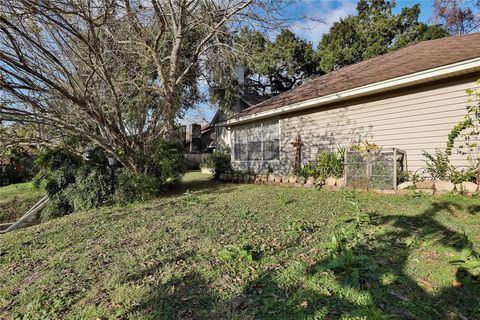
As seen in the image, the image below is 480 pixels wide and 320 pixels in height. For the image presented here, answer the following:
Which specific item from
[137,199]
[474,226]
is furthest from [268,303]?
[137,199]

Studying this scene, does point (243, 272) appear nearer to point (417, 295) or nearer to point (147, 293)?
point (147, 293)

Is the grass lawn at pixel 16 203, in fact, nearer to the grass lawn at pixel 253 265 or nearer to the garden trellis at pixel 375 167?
the grass lawn at pixel 253 265

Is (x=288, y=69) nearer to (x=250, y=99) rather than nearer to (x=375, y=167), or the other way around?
(x=250, y=99)

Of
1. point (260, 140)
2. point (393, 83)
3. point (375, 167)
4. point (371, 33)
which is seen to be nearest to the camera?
point (393, 83)

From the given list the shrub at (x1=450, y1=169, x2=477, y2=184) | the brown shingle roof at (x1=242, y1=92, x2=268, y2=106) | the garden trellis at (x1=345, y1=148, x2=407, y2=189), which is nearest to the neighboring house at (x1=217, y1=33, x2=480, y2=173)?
the shrub at (x1=450, y1=169, x2=477, y2=184)

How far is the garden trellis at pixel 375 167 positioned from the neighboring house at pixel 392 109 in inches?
17.6

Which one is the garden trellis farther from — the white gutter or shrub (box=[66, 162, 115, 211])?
shrub (box=[66, 162, 115, 211])

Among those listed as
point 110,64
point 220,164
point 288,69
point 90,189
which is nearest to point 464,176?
point 220,164

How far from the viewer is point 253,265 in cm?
287

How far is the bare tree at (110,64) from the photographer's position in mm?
5211

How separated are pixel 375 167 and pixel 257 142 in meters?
5.07

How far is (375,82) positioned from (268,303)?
5820 millimetres

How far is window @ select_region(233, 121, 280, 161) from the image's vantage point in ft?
32.7

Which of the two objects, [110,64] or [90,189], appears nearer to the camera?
[90,189]
